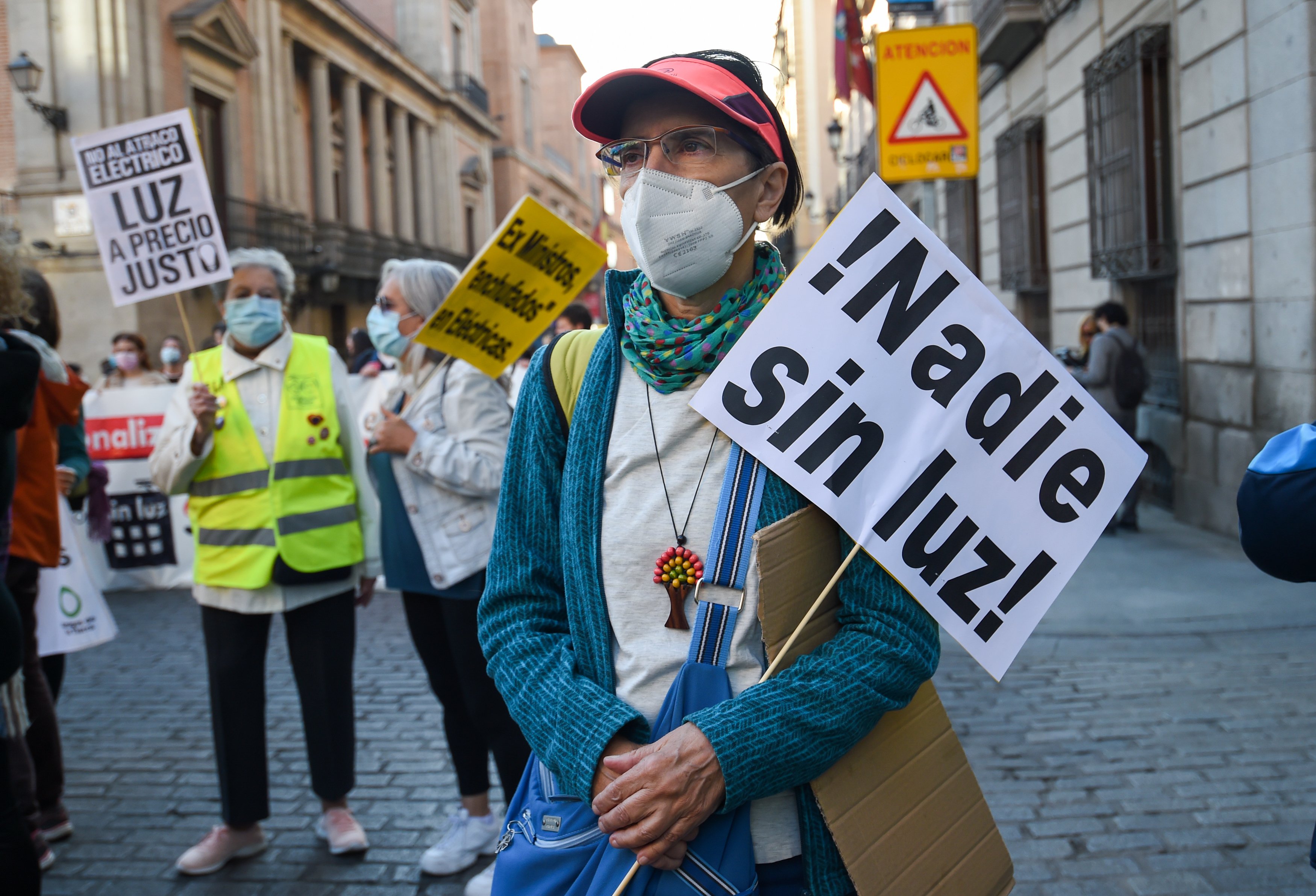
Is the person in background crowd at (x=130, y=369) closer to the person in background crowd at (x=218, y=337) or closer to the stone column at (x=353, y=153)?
the person in background crowd at (x=218, y=337)

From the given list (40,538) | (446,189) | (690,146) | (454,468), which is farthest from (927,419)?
(446,189)

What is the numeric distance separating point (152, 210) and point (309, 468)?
166cm

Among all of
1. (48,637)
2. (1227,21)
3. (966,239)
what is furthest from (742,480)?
(966,239)

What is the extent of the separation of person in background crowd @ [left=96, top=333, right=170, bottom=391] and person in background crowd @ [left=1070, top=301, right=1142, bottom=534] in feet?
27.2

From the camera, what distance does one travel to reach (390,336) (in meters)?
4.17

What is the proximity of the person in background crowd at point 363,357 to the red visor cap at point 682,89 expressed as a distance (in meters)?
6.29

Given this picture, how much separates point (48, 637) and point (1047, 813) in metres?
4.01

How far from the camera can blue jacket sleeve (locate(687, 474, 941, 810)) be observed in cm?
162

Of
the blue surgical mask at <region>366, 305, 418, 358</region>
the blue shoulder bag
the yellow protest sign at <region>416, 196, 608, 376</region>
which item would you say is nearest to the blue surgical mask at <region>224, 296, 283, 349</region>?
the blue surgical mask at <region>366, 305, 418, 358</region>

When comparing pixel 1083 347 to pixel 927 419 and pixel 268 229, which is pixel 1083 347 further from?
pixel 268 229

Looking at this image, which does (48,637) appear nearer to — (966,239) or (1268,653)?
(1268,653)

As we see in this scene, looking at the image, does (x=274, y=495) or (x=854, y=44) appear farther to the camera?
(x=854, y=44)

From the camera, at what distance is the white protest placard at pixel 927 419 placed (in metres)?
1.79

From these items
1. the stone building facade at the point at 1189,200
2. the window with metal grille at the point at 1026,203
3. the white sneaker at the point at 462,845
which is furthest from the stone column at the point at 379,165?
the white sneaker at the point at 462,845
